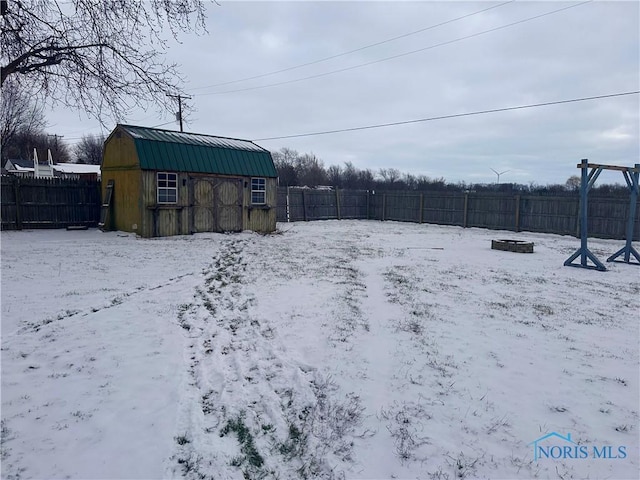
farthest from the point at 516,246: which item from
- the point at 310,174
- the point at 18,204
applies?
the point at 310,174

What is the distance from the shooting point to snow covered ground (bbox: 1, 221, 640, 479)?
8.35 feet

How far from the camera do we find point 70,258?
29.6ft

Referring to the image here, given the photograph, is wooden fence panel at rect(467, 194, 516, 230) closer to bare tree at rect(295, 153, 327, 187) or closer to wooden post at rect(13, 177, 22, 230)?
wooden post at rect(13, 177, 22, 230)

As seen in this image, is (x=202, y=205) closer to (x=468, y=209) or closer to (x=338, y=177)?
(x=468, y=209)

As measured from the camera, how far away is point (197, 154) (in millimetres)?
14375

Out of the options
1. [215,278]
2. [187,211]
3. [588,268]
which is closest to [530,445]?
[215,278]

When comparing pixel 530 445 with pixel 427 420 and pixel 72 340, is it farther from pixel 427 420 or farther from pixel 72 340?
pixel 72 340

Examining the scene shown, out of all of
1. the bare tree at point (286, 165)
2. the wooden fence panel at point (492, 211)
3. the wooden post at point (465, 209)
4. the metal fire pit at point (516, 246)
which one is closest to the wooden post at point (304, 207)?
the wooden post at point (465, 209)

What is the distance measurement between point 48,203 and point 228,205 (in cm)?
669

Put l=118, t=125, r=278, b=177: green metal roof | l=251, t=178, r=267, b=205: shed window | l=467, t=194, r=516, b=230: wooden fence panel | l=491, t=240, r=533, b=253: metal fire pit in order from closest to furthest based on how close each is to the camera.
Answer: l=491, t=240, r=533, b=253: metal fire pit → l=118, t=125, r=278, b=177: green metal roof → l=251, t=178, r=267, b=205: shed window → l=467, t=194, r=516, b=230: wooden fence panel

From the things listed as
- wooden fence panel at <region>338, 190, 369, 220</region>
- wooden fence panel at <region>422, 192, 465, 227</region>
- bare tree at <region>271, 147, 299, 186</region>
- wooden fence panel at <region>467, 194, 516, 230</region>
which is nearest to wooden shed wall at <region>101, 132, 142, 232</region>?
wooden fence panel at <region>338, 190, 369, 220</region>

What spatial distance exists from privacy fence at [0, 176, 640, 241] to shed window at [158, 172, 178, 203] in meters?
4.23

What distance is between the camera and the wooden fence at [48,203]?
557 inches

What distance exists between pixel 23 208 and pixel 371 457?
54.0 ft
